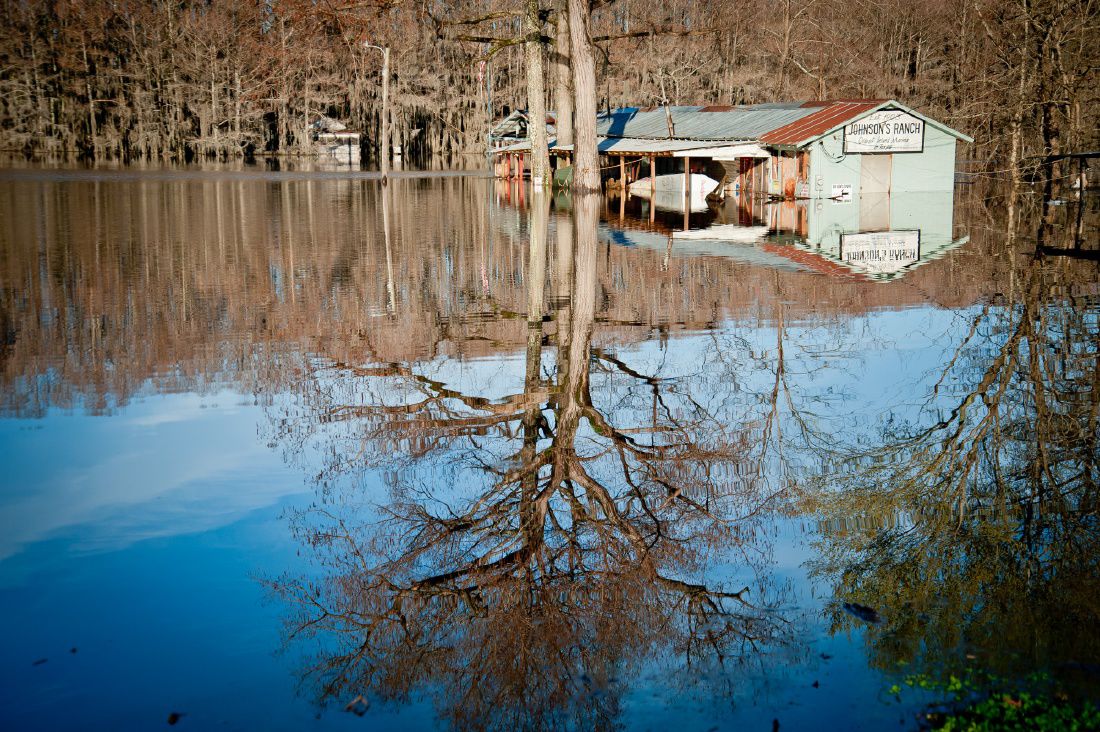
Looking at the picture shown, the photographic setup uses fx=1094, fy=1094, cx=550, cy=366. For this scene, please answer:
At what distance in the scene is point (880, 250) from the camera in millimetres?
22406

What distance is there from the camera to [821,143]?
39.2 meters

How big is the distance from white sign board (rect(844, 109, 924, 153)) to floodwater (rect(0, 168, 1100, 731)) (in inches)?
937

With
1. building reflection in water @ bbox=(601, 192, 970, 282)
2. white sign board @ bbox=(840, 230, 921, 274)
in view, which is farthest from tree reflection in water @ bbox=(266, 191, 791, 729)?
white sign board @ bbox=(840, 230, 921, 274)

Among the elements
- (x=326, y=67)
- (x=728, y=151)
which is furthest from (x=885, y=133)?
(x=326, y=67)

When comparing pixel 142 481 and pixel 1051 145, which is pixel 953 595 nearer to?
pixel 142 481

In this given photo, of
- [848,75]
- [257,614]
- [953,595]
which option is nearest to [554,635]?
[257,614]

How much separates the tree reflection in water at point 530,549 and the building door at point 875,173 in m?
32.3

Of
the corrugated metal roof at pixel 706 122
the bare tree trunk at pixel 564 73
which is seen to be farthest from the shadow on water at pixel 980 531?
the corrugated metal roof at pixel 706 122

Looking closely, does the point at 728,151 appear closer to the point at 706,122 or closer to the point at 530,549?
the point at 706,122

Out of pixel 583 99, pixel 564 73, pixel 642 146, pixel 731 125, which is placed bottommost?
pixel 642 146

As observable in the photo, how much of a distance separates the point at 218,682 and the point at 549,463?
348cm

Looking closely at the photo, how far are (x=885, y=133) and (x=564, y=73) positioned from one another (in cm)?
1316

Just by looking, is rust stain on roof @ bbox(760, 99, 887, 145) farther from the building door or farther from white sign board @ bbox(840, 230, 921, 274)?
white sign board @ bbox(840, 230, 921, 274)

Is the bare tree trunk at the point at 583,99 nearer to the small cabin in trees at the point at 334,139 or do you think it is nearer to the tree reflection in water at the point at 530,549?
the tree reflection in water at the point at 530,549
